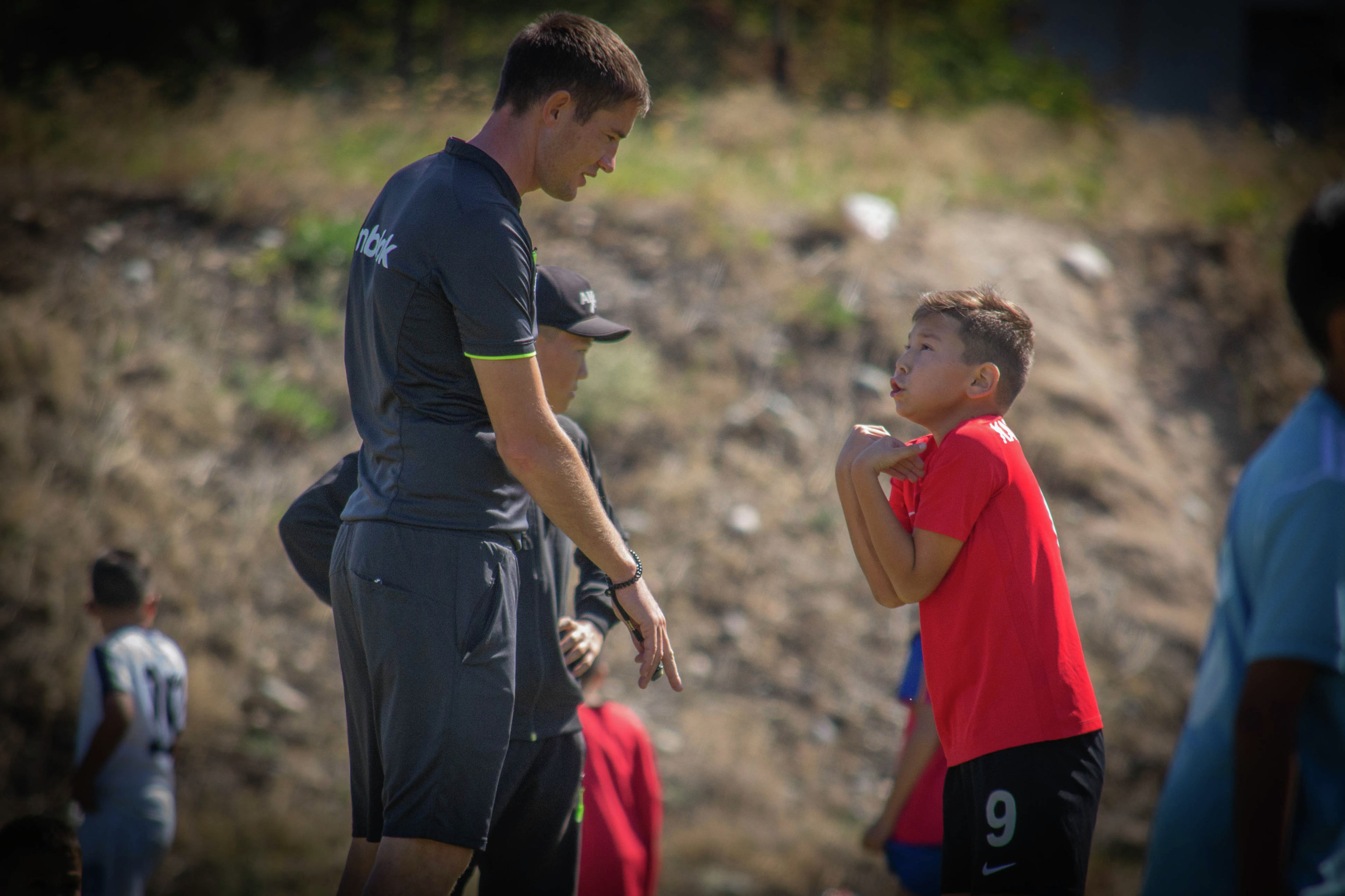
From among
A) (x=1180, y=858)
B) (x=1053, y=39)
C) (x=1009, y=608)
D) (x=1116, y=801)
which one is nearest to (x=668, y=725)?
(x=1116, y=801)

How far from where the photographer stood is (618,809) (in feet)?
11.3

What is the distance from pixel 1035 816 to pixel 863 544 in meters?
0.70

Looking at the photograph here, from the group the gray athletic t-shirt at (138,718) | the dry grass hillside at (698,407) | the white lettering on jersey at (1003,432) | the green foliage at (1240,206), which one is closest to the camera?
the white lettering on jersey at (1003,432)

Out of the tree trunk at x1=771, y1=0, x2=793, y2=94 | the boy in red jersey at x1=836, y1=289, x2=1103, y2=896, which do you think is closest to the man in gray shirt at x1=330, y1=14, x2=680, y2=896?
the boy in red jersey at x1=836, y1=289, x2=1103, y2=896

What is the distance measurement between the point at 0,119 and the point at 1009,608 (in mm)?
11671

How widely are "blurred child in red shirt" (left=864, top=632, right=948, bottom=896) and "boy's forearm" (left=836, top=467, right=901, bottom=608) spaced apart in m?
1.22

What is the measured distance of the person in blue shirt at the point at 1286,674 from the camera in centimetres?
162

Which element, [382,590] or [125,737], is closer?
[382,590]

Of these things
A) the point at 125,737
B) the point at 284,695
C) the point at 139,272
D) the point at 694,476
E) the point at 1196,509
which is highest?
the point at 139,272

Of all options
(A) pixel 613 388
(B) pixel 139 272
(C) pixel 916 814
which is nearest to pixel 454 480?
(C) pixel 916 814

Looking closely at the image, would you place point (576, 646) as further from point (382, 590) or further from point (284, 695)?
point (284, 695)

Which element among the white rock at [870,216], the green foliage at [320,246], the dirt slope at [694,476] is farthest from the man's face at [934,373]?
the white rock at [870,216]

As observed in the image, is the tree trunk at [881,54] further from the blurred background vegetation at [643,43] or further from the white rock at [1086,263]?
the white rock at [1086,263]

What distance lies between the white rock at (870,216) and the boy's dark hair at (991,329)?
8.43m
